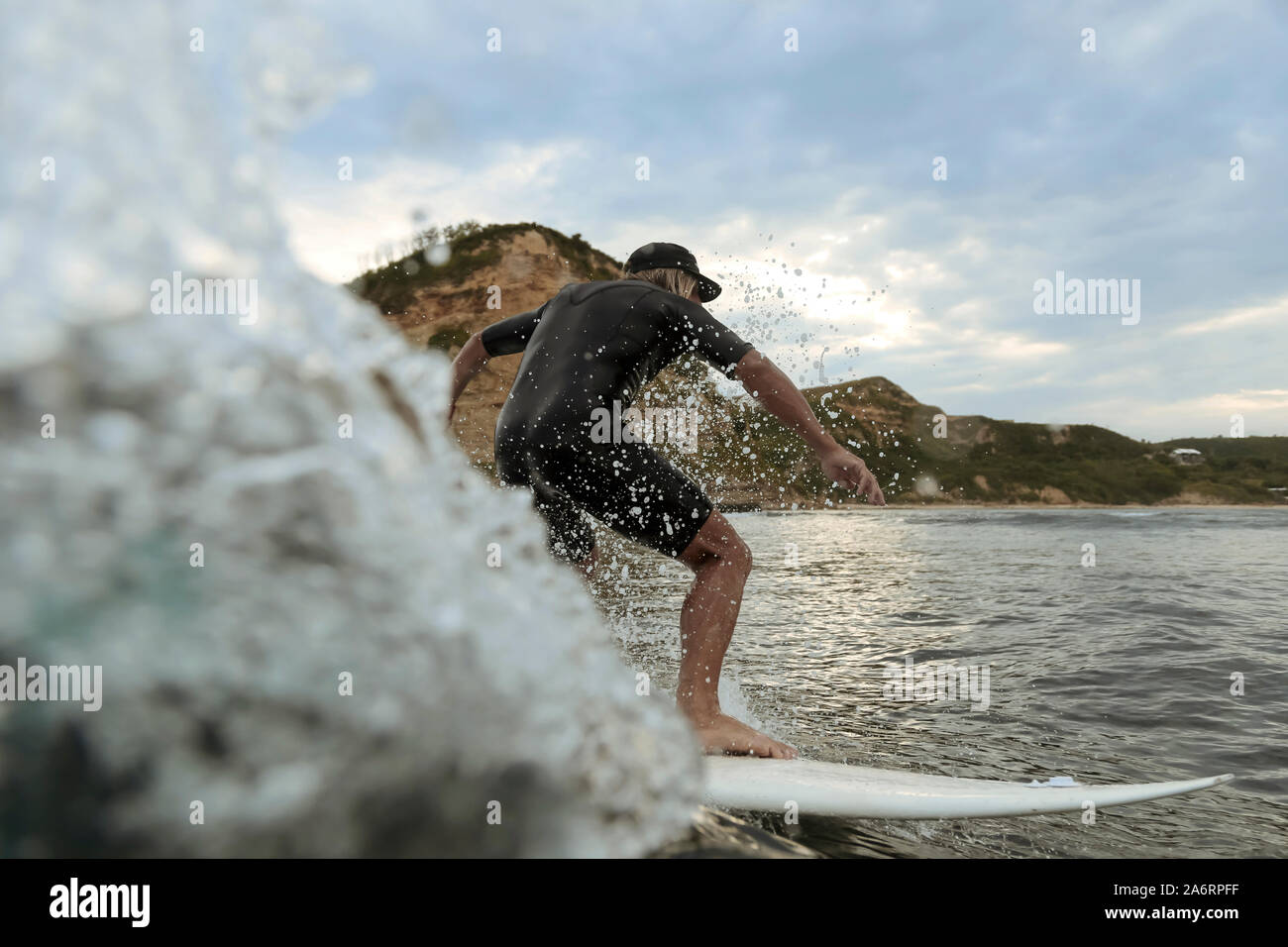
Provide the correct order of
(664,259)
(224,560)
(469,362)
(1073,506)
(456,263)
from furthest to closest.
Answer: (1073,506)
(456,263)
(469,362)
(664,259)
(224,560)

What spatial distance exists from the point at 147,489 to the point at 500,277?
34.4m

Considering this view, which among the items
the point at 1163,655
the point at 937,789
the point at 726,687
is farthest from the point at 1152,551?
the point at 937,789

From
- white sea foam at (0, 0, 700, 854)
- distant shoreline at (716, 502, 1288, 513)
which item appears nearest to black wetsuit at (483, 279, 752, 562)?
white sea foam at (0, 0, 700, 854)

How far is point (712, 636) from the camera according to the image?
2.58m

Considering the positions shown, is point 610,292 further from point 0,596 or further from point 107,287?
point 0,596

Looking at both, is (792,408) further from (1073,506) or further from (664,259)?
(1073,506)

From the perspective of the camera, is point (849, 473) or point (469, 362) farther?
point (469, 362)

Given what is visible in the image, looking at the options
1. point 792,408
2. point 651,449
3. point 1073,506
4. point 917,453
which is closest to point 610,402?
point 651,449

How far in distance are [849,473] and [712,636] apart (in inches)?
31.3

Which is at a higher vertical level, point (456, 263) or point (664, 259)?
point (456, 263)

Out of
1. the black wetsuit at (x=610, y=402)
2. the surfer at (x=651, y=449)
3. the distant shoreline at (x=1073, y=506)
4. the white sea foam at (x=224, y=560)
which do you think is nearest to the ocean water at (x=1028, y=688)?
the surfer at (x=651, y=449)

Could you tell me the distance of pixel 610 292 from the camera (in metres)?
2.71

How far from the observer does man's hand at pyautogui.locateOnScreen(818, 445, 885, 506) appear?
8.48 feet
